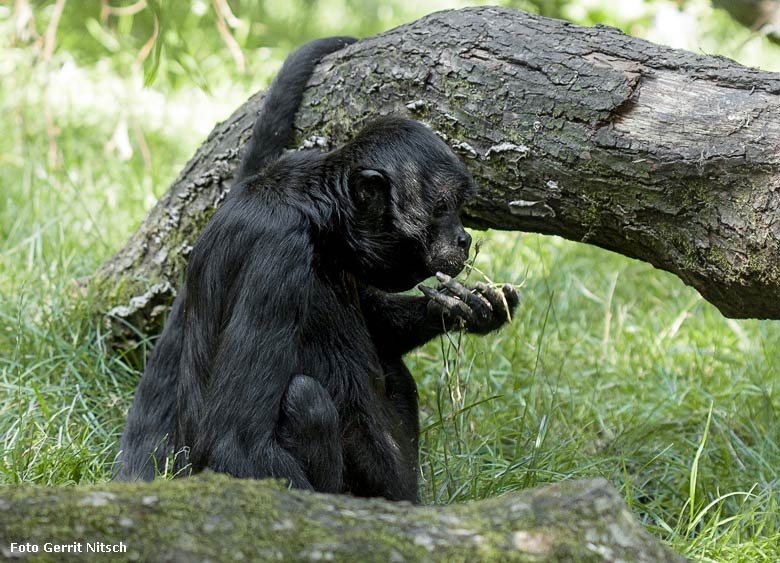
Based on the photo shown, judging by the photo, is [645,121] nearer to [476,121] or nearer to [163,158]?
[476,121]

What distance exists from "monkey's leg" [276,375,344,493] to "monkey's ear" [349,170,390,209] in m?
0.90

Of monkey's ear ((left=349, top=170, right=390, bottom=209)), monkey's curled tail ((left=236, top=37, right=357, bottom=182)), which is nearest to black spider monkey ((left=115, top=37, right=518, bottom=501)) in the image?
monkey's ear ((left=349, top=170, right=390, bottom=209))

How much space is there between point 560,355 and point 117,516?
13.7 ft

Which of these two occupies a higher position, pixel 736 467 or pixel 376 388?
pixel 376 388

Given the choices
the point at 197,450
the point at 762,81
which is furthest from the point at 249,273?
the point at 762,81

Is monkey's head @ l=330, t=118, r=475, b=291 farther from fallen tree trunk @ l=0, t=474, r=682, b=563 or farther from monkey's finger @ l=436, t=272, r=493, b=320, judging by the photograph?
fallen tree trunk @ l=0, t=474, r=682, b=563

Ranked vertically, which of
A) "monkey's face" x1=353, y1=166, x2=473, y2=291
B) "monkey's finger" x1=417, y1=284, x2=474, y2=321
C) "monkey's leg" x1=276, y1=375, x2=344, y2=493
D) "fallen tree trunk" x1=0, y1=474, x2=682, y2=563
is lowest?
"fallen tree trunk" x1=0, y1=474, x2=682, y2=563

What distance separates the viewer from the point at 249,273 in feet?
12.8

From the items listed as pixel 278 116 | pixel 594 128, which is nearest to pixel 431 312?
pixel 594 128

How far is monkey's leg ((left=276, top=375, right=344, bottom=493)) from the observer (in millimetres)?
3779

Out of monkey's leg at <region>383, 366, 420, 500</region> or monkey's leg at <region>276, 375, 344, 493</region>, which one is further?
monkey's leg at <region>383, 366, 420, 500</region>

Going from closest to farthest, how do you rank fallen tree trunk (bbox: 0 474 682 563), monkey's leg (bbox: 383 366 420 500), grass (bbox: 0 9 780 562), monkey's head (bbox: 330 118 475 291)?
fallen tree trunk (bbox: 0 474 682 563) < monkey's head (bbox: 330 118 475 291) < monkey's leg (bbox: 383 366 420 500) < grass (bbox: 0 9 780 562)

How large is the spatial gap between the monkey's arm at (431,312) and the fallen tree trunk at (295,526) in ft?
5.75

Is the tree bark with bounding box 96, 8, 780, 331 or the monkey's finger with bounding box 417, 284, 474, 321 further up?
the tree bark with bounding box 96, 8, 780, 331
